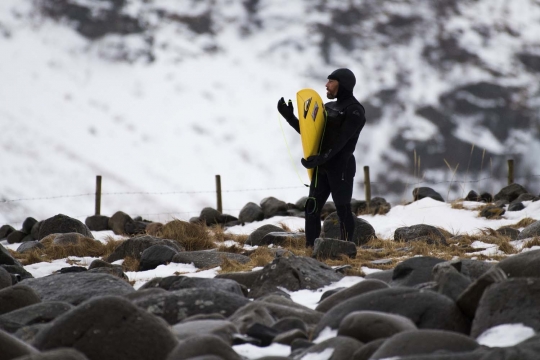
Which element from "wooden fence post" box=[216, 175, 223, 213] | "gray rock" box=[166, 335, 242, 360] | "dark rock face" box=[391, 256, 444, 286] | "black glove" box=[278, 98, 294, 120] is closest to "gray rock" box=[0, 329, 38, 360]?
"gray rock" box=[166, 335, 242, 360]

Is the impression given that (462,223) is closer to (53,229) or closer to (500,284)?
(53,229)

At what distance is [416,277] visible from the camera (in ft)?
18.3

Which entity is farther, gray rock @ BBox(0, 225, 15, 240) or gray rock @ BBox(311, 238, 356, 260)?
gray rock @ BBox(0, 225, 15, 240)

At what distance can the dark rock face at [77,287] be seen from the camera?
225 inches

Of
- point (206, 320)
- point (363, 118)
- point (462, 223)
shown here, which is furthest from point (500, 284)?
point (462, 223)

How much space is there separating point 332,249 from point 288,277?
Answer: 1877 mm

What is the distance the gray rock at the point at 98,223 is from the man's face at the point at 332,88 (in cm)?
914

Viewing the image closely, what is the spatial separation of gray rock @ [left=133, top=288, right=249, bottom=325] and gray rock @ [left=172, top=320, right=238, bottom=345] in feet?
1.54

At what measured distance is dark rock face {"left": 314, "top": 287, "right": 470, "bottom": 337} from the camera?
4047mm

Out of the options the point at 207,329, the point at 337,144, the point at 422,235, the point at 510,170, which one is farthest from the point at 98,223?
the point at 207,329

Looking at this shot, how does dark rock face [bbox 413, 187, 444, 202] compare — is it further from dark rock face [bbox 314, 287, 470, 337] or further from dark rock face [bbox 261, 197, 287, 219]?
dark rock face [bbox 314, 287, 470, 337]

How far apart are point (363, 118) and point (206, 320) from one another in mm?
4276

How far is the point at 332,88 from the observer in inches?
318

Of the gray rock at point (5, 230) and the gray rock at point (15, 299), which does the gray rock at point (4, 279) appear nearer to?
the gray rock at point (15, 299)
